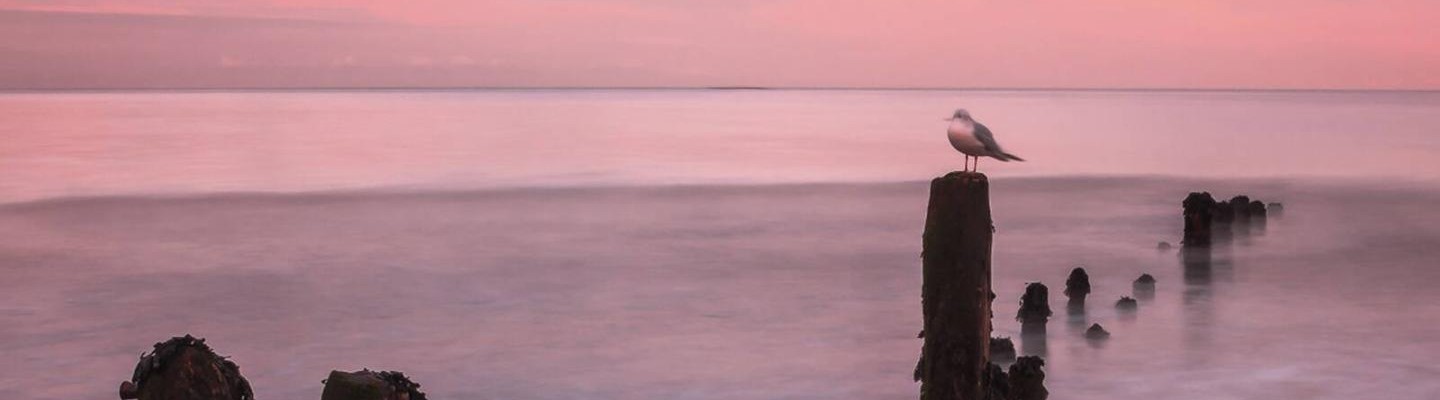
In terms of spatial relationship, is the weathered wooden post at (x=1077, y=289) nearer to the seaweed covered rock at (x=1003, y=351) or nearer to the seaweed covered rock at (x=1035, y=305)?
the seaweed covered rock at (x=1035, y=305)

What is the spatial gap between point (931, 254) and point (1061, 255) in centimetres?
1463

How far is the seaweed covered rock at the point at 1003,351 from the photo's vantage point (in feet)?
37.3

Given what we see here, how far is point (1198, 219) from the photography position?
18.0 metres

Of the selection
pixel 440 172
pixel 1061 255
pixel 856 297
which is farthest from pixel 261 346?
pixel 440 172

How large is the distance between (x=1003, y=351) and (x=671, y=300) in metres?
5.92

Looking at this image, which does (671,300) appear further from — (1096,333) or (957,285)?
(957,285)

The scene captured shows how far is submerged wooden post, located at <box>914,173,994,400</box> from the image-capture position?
704 cm

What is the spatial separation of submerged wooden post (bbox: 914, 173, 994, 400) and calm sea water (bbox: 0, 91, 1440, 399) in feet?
13.9

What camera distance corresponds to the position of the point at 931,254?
23.4ft

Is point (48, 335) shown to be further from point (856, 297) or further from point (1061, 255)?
point (1061, 255)

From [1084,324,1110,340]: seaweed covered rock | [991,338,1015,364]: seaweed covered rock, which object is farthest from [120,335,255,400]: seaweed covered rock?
[1084,324,1110,340]: seaweed covered rock

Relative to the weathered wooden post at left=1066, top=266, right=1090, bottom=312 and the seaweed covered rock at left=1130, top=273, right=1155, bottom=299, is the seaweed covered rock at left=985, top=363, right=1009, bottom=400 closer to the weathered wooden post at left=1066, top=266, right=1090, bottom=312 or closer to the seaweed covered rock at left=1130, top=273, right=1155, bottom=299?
the weathered wooden post at left=1066, top=266, right=1090, bottom=312

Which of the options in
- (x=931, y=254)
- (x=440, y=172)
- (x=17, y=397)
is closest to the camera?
(x=931, y=254)

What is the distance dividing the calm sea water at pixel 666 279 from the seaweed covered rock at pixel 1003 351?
2.30 feet
